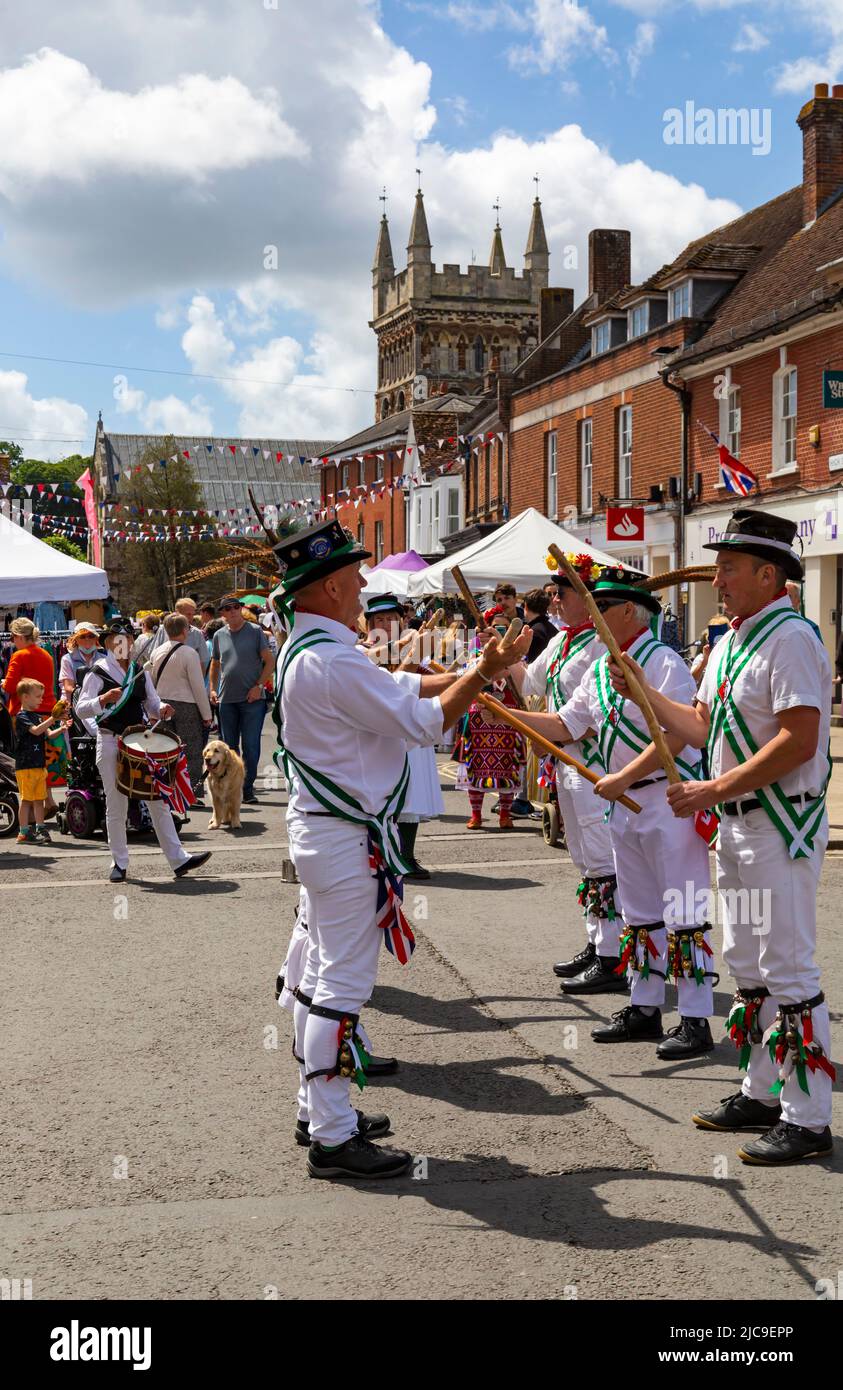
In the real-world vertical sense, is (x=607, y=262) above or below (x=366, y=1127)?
above

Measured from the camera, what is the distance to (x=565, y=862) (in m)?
10.7

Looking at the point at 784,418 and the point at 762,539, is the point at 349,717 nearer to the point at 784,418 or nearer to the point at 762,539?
the point at 762,539

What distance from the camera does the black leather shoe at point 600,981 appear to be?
267 inches

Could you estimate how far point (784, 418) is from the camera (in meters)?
24.7

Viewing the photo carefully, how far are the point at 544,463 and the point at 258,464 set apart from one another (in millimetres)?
68334

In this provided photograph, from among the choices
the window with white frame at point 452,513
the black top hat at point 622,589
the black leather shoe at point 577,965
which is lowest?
the black leather shoe at point 577,965

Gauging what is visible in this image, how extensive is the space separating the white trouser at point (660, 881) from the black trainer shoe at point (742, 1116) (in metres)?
0.95

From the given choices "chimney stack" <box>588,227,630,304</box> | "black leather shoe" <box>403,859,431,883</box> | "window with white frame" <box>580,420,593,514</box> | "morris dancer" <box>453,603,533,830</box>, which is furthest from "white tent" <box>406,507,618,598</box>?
"chimney stack" <box>588,227,630,304</box>

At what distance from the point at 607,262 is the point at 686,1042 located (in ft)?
119

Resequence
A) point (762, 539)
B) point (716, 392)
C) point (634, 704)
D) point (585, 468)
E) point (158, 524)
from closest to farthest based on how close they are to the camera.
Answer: point (762, 539) → point (634, 704) → point (716, 392) → point (585, 468) → point (158, 524)

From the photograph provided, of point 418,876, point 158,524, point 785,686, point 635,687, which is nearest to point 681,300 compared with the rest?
point 418,876

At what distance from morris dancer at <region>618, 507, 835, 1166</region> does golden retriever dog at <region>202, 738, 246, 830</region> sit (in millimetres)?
8139

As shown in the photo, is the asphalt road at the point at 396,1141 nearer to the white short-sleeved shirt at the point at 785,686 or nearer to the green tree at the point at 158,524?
the white short-sleeved shirt at the point at 785,686

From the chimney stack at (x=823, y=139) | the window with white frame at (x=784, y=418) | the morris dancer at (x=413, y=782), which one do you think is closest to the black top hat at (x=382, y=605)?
the morris dancer at (x=413, y=782)
